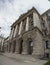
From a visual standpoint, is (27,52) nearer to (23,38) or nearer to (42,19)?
(23,38)

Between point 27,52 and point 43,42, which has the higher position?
point 43,42

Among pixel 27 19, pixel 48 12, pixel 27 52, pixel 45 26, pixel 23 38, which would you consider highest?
pixel 48 12

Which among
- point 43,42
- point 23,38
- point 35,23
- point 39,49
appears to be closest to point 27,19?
point 35,23

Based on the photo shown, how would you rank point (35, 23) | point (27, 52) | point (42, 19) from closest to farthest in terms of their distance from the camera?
point (27, 52) → point (35, 23) → point (42, 19)

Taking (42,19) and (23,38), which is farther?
(42,19)

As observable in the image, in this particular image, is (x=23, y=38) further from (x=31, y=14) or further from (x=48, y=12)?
(x=48, y=12)

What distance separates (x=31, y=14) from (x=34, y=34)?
1172cm

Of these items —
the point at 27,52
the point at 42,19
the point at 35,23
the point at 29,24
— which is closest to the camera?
the point at 27,52

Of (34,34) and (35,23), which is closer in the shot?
(34,34)

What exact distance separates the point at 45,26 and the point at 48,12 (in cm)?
809

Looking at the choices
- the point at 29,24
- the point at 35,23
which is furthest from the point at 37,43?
the point at 29,24

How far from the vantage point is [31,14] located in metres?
40.0

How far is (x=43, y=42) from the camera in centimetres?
3269

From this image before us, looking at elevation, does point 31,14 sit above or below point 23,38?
above
